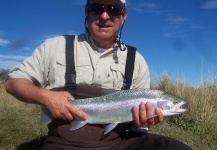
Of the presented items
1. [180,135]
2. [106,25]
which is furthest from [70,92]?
[180,135]

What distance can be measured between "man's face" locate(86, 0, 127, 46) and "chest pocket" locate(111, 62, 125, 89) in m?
0.36

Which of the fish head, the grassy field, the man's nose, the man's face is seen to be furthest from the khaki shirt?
the grassy field

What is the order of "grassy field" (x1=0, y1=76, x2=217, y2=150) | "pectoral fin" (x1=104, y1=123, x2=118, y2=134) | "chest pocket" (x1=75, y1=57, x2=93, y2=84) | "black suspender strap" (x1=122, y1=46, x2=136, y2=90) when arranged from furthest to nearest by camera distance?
"grassy field" (x1=0, y1=76, x2=217, y2=150), "black suspender strap" (x1=122, y1=46, x2=136, y2=90), "chest pocket" (x1=75, y1=57, x2=93, y2=84), "pectoral fin" (x1=104, y1=123, x2=118, y2=134)

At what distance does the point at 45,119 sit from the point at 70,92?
423 millimetres

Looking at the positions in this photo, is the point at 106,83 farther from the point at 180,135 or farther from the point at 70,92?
the point at 180,135

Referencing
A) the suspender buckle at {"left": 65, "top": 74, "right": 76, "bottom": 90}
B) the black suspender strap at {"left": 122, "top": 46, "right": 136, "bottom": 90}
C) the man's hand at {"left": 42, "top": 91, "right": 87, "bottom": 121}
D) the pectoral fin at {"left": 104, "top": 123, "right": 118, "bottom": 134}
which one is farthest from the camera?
the black suspender strap at {"left": 122, "top": 46, "right": 136, "bottom": 90}

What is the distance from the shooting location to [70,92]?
13.6ft

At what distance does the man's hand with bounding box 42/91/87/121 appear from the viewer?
12.4 feet

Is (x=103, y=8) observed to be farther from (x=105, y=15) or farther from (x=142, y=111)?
(x=142, y=111)

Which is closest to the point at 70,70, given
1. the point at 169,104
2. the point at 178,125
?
the point at 169,104

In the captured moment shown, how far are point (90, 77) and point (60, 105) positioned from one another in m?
0.73

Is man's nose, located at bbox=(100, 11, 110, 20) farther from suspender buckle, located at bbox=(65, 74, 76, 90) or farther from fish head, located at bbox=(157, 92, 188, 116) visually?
fish head, located at bbox=(157, 92, 188, 116)

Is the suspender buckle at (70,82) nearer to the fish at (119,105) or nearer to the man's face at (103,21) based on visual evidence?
the fish at (119,105)

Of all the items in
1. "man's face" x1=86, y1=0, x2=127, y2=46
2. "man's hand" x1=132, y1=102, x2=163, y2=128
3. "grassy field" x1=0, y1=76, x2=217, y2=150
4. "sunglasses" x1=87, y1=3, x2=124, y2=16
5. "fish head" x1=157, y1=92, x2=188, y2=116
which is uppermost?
"sunglasses" x1=87, y1=3, x2=124, y2=16
